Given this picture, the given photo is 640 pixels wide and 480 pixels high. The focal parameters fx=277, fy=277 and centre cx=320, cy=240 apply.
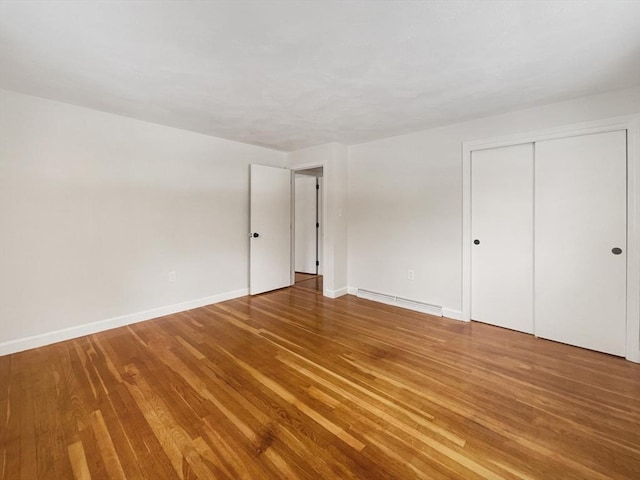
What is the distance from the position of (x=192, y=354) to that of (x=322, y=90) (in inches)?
105

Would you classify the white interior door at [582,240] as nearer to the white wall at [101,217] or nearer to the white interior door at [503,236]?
the white interior door at [503,236]

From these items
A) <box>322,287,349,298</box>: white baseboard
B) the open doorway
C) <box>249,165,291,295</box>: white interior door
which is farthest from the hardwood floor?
the open doorway

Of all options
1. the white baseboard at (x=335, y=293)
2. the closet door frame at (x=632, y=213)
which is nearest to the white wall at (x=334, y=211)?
the white baseboard at (x=335, y=293)

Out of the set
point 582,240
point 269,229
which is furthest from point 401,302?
point 269,229

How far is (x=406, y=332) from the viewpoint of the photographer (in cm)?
304

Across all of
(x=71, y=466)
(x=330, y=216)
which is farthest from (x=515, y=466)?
(x=330, y=216)

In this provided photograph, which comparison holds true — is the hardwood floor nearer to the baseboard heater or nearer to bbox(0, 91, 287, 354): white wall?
bbox(0, 91, 287, 354): white wall

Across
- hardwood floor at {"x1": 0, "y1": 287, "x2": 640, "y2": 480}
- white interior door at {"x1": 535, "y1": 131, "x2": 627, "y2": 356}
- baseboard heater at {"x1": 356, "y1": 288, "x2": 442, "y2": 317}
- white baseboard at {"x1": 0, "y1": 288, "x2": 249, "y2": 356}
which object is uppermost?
white interior door at {"x1": 535, "y1": 131, "x2": 627, "y2": 356}

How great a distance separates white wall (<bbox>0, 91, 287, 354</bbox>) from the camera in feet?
8.48

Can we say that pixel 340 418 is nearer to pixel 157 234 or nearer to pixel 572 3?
pixel 572 3

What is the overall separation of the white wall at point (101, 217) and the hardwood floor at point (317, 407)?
0.46 metres

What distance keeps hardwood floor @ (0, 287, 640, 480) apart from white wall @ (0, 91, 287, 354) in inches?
17.9

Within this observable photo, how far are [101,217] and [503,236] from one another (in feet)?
14.6

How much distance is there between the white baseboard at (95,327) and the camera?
2.60 meters
